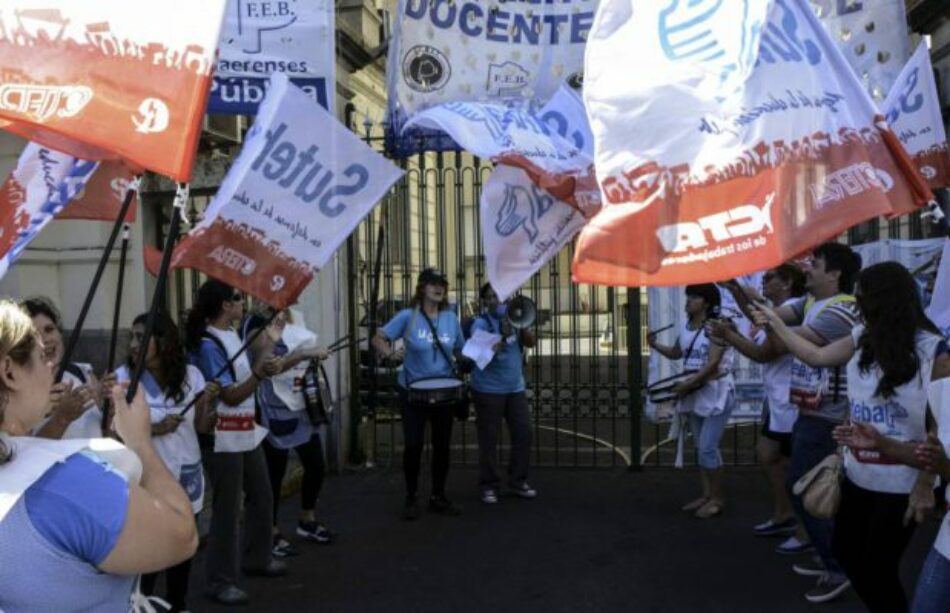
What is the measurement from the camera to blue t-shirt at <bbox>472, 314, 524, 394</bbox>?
730cm

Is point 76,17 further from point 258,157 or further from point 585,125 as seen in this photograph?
point 585,125

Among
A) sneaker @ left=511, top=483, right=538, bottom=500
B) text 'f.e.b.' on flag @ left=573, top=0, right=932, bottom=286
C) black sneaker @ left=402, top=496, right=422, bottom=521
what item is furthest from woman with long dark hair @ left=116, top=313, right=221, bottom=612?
sneaker @ left=511, top=483, right=538, bottom=500

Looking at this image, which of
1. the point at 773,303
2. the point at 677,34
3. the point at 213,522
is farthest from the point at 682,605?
the point at 677,34

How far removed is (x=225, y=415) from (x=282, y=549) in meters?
1.50

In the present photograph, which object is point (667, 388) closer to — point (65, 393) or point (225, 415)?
point (225, 415)

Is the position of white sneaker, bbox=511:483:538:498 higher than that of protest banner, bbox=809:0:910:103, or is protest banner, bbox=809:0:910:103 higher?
protest banner, bbox=809:0:910:103

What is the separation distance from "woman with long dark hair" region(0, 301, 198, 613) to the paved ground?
11.2ft

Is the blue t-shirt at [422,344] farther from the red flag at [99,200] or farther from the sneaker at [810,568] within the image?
the red flag at [99,200]

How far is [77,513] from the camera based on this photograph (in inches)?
71.3

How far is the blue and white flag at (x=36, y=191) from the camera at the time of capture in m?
3.21

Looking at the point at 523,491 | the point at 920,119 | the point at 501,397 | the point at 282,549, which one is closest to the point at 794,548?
the point at 523,491

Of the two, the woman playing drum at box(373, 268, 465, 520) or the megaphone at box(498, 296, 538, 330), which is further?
the megaphone at box(498, 296, 538, 330)

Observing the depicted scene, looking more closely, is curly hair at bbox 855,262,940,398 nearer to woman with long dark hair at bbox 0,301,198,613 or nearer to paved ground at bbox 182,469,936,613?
paved ground at bbox 182,469,936,613

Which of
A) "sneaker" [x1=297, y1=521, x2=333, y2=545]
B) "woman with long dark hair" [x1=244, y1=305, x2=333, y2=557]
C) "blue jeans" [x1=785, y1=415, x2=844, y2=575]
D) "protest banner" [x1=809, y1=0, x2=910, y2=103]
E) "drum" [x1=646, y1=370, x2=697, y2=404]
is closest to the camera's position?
"blue jeans" [x1=785, y1=415, x2=844, y2=575]
